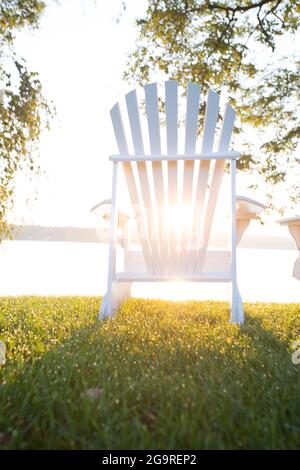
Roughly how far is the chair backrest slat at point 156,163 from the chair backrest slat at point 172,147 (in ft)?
0.16

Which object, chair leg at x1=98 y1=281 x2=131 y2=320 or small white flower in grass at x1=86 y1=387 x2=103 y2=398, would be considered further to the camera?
chair leg at x1=98 y1=281 x2=131 y2=320

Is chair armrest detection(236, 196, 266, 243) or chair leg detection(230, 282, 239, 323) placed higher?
chair armrest detection(236, 196, 266, 243)

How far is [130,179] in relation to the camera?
8.74ft

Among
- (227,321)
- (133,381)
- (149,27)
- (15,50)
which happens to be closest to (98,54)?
(149,27)

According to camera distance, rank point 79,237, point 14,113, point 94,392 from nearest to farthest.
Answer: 1. point 94,392
2. point 14,113
3. point 79,237

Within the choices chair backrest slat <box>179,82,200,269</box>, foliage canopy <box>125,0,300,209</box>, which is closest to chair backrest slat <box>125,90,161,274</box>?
chair backrest slat <box>179,82,200,269</box>

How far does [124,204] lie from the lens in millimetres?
3094

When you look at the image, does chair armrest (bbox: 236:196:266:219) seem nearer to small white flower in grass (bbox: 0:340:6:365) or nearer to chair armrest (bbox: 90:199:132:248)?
chair armrest (bbox: 90:199:132:248)

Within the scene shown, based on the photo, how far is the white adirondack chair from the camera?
2549 mm

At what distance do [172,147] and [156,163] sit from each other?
0.49 ft

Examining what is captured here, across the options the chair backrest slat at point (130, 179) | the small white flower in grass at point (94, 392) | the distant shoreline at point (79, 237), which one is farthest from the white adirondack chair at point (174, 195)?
the distant shoreline at point (79, 237)

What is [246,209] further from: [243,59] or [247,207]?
[243,59]

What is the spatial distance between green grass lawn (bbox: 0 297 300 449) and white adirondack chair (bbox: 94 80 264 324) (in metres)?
0.46

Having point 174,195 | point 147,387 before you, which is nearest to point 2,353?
point 147,387
